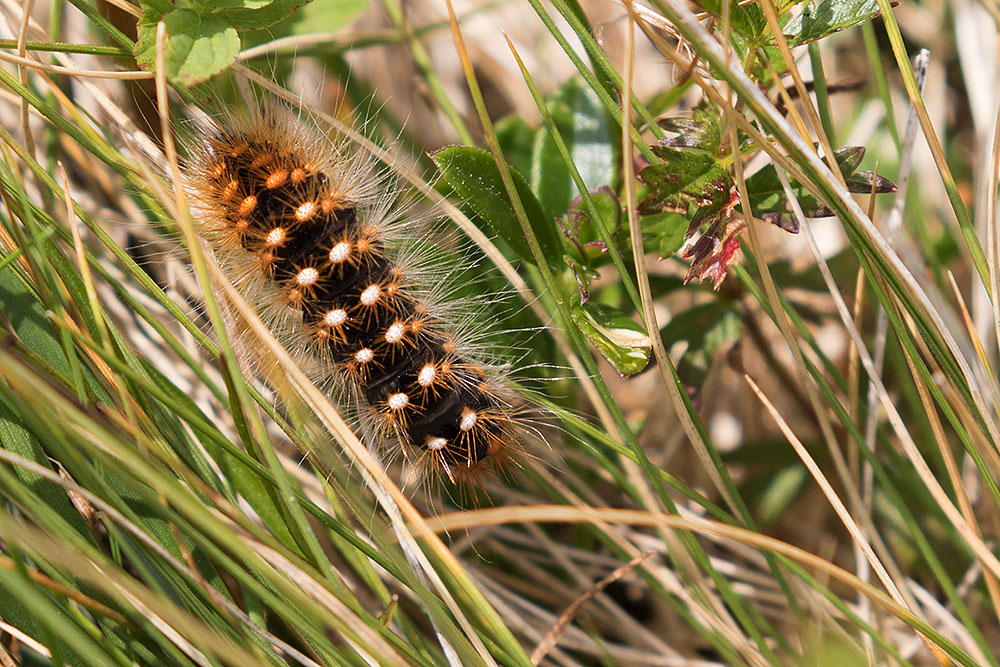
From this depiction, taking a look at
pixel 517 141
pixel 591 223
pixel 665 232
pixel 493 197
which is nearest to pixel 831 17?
pixel 665 232

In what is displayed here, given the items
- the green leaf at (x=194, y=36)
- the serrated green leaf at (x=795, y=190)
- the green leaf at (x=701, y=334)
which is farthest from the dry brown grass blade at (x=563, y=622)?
the green leaf at (x=194, y=36)

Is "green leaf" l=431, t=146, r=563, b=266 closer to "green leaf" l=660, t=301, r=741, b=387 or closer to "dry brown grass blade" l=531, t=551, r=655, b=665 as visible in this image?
"green leaf" l=660, t=301, r=741, b=387

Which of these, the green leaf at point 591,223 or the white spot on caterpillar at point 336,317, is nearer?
the white spot on caterpillar at point 336,317

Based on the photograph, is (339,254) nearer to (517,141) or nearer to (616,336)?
(616,336)

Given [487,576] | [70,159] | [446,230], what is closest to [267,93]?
[446,230]

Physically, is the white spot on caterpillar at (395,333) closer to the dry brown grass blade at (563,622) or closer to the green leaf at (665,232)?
the green leaf at (665,232)

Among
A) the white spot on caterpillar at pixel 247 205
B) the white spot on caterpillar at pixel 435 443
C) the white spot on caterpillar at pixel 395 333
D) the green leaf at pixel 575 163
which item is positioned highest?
the green leaf at pixel 575 163
